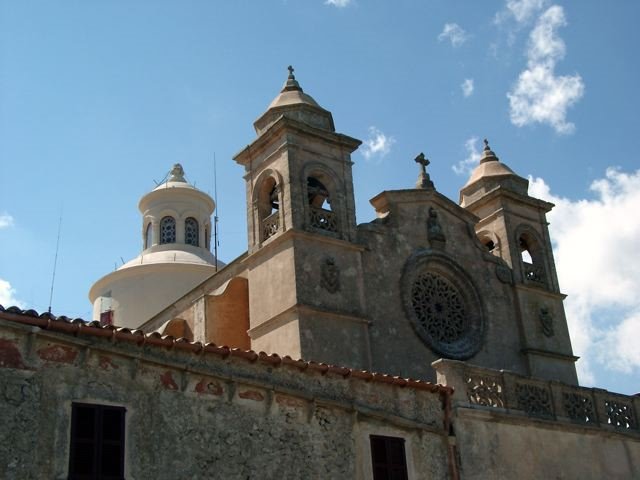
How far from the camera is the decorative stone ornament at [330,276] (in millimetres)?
22094

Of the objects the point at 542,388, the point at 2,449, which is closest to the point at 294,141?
the point at 542,388

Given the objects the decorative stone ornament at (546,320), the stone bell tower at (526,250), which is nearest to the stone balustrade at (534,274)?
the stone bell tower at (526,250)

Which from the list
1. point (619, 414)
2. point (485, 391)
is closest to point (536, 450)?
point (485, 391)

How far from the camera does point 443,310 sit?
2470 cm

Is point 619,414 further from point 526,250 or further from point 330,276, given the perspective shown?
point 526,250

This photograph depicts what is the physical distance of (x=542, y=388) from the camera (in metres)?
19.3

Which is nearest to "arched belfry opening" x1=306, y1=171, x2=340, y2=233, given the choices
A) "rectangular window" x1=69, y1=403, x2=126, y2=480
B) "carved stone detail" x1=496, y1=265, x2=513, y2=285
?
"carved stone detail" x1=496, y1=265, x2=513, y2=285

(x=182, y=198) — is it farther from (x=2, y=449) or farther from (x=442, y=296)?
(x=2, y=449)

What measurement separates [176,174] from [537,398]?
22.8m

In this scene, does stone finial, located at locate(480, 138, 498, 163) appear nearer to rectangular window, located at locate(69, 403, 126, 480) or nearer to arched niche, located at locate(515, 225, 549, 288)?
arched niche, located at locate(515, 225, 549, 288)

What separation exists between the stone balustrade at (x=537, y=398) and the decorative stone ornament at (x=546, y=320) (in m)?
5.71

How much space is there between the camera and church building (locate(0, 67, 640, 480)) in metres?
12.6

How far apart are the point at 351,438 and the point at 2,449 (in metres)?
5.82

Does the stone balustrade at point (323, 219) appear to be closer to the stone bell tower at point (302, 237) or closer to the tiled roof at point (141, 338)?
the stone bell tower at point (302, 237)
